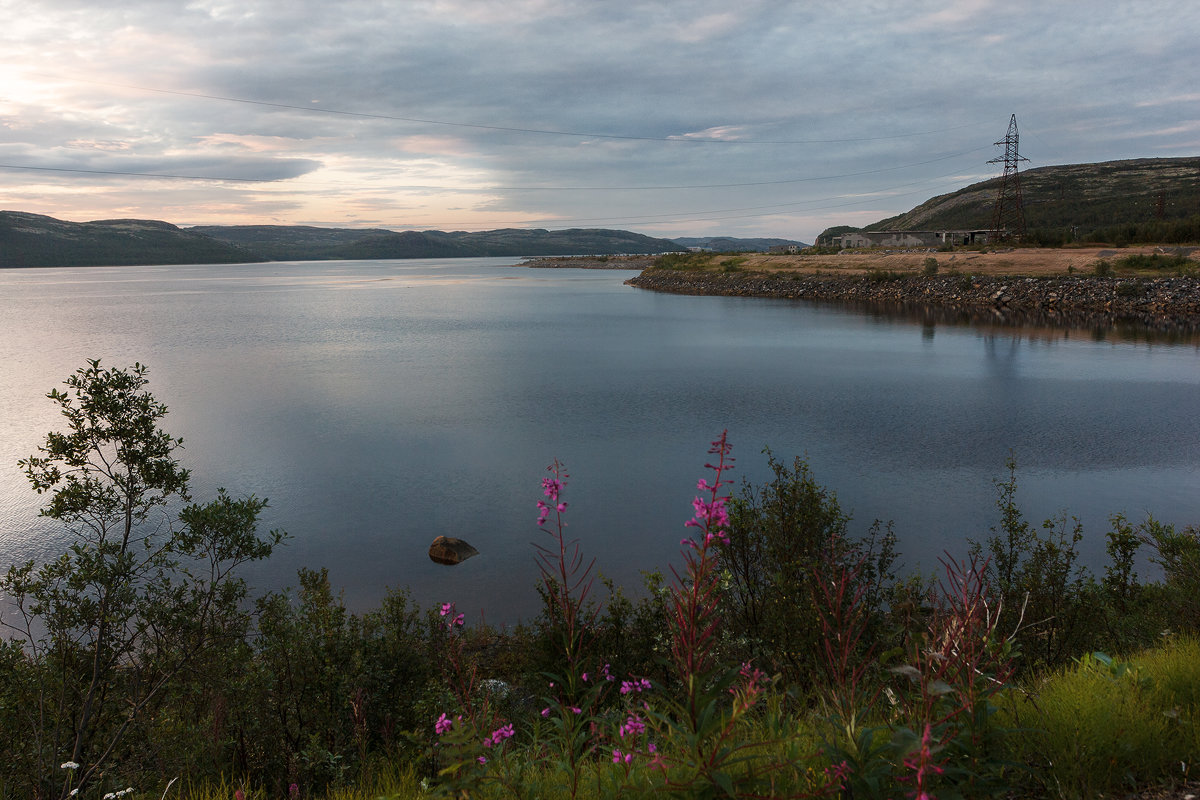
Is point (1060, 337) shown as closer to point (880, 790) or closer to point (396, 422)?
point (396, 422)

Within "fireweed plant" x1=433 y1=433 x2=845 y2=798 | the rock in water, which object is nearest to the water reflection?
the rock in water

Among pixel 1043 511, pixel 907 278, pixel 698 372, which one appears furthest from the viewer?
pixel 907 278

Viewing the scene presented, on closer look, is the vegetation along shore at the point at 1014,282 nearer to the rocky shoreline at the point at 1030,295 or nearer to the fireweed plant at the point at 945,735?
the rocky shoreline at the point at 1030,295

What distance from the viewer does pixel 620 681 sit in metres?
8.13

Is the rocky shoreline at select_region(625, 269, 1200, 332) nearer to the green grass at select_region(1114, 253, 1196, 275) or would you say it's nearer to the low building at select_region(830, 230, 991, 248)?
the green grass at select_region(1114, 253, 1196, 275)

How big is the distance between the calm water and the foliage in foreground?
117 inches

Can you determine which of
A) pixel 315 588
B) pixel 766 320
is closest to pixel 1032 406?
pixel 315 588

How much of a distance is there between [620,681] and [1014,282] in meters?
61.0

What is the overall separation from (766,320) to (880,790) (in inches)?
2095

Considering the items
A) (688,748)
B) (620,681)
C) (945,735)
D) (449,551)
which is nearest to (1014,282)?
(449,551)

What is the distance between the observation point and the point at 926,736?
2.23 meters

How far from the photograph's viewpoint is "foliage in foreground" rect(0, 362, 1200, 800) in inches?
130

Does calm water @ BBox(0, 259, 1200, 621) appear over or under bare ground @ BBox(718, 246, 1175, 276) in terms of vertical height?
under

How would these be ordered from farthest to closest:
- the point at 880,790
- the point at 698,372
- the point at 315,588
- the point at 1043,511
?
1. the point at 698,372
2. the point at 1043,511
3. the point at 315,588
4. the point at 880,790
